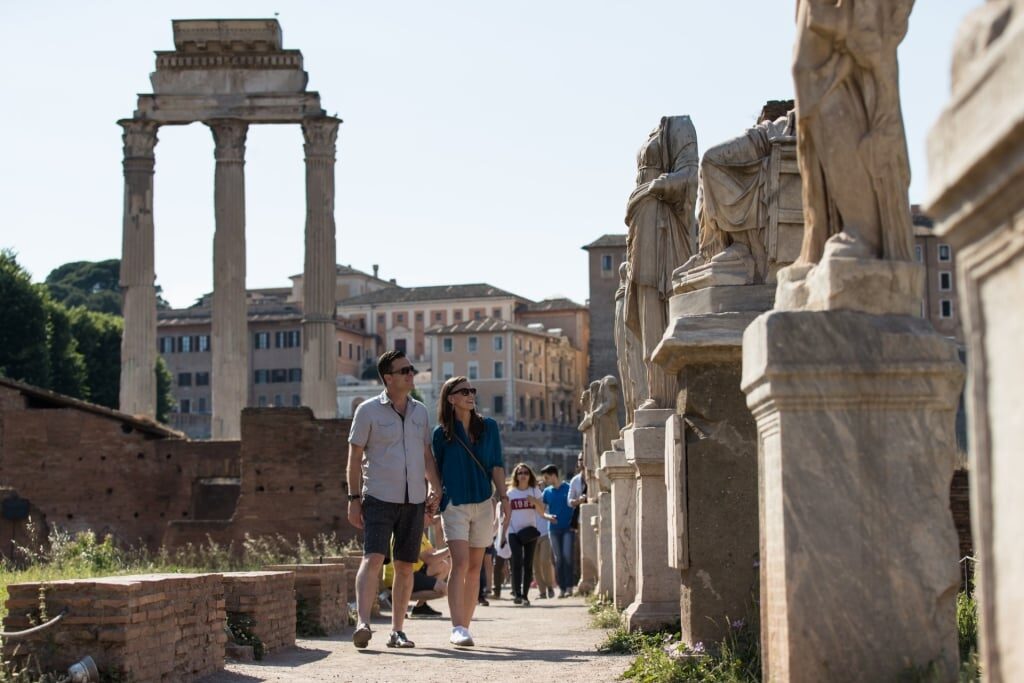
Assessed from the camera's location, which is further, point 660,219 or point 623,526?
point 623,526

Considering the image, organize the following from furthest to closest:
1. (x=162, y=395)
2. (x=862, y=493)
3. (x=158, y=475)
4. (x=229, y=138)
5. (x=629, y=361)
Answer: (x=162, y=395)
(x=229, y=138)
(x=158, y=475)
(x=629, y=361)
(x=862, y=493)

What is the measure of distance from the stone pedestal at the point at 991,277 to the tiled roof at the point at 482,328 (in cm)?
9957

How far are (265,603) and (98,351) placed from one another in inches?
2212

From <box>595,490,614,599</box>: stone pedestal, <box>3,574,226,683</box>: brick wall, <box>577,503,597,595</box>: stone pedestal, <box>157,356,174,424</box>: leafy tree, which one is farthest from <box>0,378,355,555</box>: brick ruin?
<box>157,356,174,424</box>: leafy tree

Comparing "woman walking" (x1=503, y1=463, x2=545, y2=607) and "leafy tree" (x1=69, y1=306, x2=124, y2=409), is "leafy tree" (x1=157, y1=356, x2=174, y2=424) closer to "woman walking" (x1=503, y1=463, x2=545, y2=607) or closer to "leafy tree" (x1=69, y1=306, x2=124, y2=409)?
"leafy tree" (x1=69, y1=306, x2=124, y2=409)

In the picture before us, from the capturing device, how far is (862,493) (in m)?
4.56

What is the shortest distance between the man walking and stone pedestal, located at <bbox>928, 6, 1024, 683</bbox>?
6046mm

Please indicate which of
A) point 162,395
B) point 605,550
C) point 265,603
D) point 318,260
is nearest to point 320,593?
point 265,603

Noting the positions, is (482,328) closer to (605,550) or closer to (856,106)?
(605,550)

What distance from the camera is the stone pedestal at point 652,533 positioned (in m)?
8.78

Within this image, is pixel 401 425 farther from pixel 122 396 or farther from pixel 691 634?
pixel 122 396

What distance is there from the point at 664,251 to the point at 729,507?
3283mm

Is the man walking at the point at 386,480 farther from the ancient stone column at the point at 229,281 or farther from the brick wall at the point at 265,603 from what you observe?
the ancient stone column at the point at 229,281

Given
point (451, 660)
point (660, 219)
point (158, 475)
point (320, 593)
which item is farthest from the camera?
point (158, 475)
